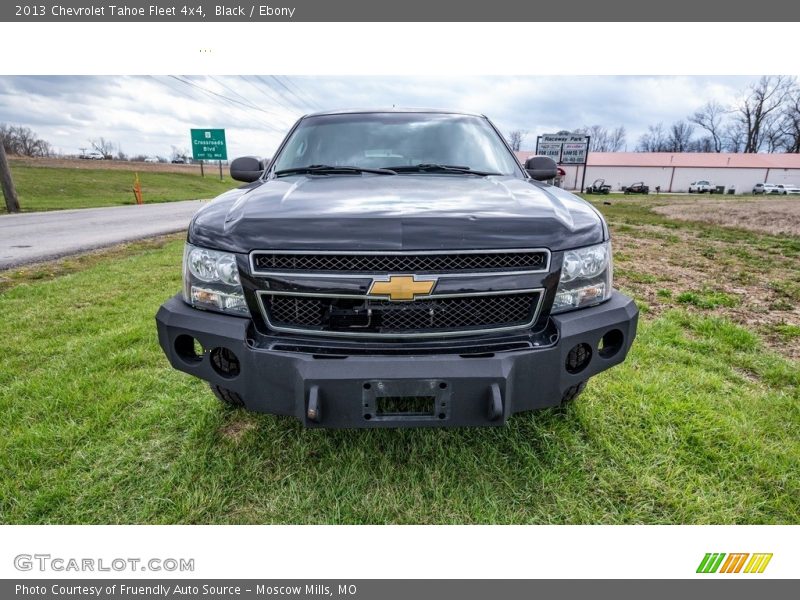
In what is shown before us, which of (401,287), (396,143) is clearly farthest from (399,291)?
(396,143)

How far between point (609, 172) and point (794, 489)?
62.6 meters

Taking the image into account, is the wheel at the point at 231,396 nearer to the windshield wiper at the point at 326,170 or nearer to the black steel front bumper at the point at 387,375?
the black steel front bumper at the point at 387,375

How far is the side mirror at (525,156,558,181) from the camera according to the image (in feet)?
9.97

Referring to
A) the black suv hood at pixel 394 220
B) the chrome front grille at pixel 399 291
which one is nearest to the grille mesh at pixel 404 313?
the chrome front grille at pixel 399 291

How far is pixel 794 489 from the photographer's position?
2064mm

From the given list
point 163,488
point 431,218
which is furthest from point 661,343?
point 163,488

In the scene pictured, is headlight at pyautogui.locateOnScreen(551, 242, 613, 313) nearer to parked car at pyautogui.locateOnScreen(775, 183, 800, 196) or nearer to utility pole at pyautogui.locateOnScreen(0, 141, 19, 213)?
utility pole at pyautogui.locateOnScreen(0, 141, 19, 213)

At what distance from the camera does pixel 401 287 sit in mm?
1785

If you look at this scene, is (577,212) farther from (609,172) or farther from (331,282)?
(609,172)

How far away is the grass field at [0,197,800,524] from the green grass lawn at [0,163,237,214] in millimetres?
20117

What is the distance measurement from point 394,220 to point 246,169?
184 centimetres

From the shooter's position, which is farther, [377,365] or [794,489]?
[794,489]

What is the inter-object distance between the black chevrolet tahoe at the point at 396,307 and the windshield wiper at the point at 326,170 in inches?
19.4

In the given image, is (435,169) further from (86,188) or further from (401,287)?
(86,188)
